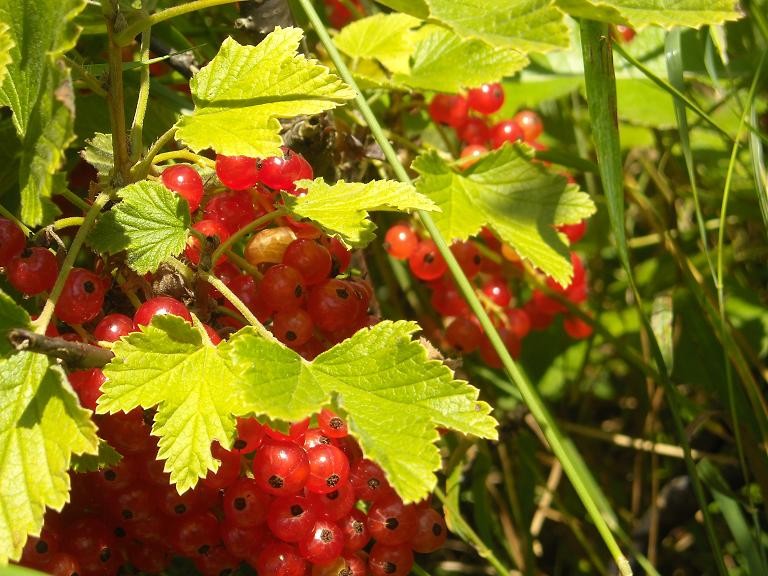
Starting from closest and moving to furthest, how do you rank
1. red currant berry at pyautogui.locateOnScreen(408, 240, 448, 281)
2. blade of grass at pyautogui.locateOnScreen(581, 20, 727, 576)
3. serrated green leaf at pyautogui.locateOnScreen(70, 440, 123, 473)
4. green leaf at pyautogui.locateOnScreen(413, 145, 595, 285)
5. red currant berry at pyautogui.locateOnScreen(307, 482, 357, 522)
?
serrated green leaf at pyautogui.locateOnScreen(70, 440, 123, 473) < red currant berry at pyautogui.locateOnScreen(307, 482, 357, 522) < blade of grass at pyautogui.locateOnScreen(581, 20, 727, 576) < green leaf at pyautogui.locateOnScreen(413, 145, 595, 285) < red currant berry at pyautogui.locateOnScreen(408, 240, 448, 281)

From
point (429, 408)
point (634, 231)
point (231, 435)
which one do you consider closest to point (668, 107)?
point (634, 231)

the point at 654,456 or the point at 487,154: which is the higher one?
the point at 487,154

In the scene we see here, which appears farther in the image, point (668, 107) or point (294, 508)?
point (668, 107)

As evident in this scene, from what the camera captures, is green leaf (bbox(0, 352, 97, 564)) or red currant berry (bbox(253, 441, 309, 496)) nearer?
green leaf (bbox(0, 352, 97, 564))

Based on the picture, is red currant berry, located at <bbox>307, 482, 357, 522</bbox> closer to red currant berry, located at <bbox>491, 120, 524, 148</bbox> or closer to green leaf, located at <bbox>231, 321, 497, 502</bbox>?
green leaf, located at <bbox>231, 321, 497, 502</bbox>

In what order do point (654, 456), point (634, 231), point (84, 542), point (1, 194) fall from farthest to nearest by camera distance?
1. point (634, 231)
2. point (654, 456)
3. point (1, 194)
4. point (84, 542)

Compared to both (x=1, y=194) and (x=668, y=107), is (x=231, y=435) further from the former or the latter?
(x=668, y=107)

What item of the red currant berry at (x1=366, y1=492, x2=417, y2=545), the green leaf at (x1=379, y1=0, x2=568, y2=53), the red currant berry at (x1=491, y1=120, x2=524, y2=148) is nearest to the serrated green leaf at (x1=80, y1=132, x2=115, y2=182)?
the green leaf at (x1=379, y1=0, x2=568, y2=53)
